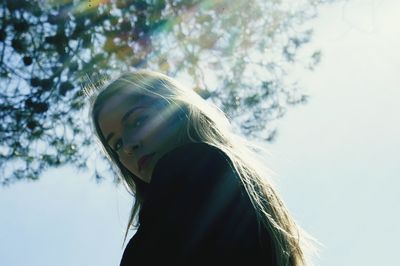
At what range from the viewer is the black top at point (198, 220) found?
971 millimetres

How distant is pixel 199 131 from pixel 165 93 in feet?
0.99

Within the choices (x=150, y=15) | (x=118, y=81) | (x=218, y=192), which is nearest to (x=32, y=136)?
(x=150, y=15)

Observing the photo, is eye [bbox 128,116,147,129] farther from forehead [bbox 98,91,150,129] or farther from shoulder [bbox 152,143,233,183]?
shoulder [bbox 152,143,233,183]

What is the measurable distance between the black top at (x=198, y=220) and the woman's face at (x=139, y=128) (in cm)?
26

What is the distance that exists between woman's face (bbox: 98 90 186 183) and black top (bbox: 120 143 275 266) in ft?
0.85

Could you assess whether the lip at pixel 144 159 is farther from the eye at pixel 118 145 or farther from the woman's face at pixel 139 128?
the eye at pixel 118 145

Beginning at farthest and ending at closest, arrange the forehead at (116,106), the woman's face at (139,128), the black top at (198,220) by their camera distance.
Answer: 1. the forehead at (116,106)
2. the woman's face at (139,128)
3. the black top at (198,220)

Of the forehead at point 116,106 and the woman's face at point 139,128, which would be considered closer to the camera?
the woman's face at point 139,128

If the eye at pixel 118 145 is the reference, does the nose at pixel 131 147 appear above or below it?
below

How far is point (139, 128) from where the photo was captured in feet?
4.86

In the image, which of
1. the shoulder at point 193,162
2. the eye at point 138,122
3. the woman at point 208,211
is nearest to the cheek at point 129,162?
the eye at point 138,122

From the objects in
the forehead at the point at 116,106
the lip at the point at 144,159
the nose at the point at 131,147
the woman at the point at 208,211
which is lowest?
the woman at the point at 208,211

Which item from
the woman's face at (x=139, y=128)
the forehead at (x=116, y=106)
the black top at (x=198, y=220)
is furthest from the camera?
the forehead at (x=116, y=106)

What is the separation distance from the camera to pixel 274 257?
40.9 inches
